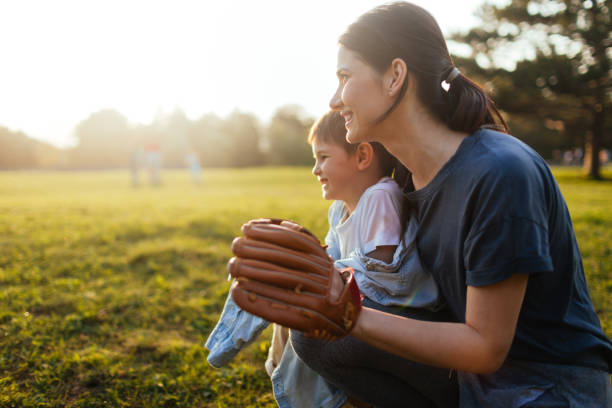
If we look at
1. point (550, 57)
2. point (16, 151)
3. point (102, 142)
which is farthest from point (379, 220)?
point (102, 142)

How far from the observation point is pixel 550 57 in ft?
66.3

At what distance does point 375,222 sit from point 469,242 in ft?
2.17

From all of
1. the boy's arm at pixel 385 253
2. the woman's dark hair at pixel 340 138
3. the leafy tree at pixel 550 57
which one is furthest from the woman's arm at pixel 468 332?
Result: the leafy tree at pixel 550 57

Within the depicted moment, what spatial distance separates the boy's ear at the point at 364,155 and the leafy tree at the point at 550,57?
20650mm

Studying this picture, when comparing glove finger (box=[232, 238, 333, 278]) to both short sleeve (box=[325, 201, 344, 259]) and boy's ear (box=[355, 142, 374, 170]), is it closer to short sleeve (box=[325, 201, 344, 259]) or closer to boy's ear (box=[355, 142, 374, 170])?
short sleeve (box=[325, 201, 344, 259])

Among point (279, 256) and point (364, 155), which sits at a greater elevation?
point (364, 155)

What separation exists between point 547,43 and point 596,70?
2533 mm

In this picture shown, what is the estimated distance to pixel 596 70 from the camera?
19750 millimetres

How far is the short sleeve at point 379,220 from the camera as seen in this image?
1991mm

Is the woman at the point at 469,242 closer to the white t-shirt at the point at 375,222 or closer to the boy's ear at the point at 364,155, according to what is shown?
the white t-shirt at the point at 375,222

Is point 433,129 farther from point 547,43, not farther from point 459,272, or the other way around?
point 547,43

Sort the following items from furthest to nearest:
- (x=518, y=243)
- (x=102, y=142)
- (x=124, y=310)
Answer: (x=102, y=142) → (x=124, y=310) → (x=518, y=243)

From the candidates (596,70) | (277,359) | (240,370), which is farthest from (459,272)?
(596,70)

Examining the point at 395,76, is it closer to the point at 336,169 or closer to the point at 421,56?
the point at 421,56
